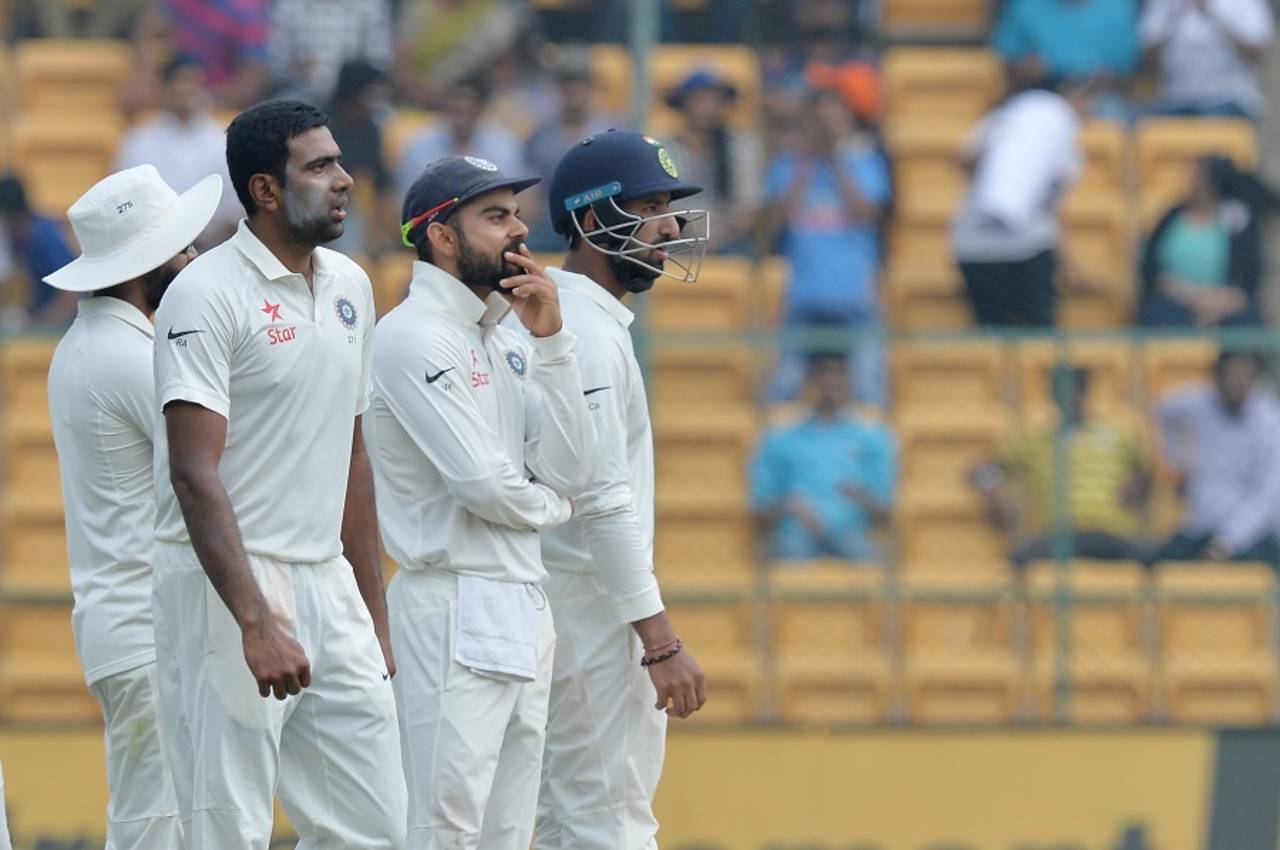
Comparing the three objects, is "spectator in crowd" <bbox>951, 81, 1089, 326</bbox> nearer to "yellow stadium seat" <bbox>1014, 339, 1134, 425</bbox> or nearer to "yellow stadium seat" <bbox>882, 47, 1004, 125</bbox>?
"yellow stadium seat" <bbox>1014, 339, 1134, 425</bbox>

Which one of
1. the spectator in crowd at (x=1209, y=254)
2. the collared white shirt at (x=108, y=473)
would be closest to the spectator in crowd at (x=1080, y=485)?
the spectator in crowd at (x=1209, y=254)

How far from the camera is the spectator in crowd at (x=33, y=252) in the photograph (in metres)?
10.0

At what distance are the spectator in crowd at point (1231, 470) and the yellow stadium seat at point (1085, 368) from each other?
313 mm

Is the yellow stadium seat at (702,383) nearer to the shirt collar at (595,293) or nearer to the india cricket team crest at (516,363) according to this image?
the shirt collar at (595,293)

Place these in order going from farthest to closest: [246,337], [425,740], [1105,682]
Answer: [1105,682] < [425,740] < [246,337]

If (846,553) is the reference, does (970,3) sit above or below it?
above

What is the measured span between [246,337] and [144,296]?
106cm

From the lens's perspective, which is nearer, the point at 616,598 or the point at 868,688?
the point at 616,598

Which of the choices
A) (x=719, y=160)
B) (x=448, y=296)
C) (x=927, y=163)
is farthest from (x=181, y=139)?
(x=448, y=296)

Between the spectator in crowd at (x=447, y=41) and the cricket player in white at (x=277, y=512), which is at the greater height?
the spectator in crowd at (x=447, y=41)

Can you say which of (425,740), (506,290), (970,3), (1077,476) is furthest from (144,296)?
(970,3)

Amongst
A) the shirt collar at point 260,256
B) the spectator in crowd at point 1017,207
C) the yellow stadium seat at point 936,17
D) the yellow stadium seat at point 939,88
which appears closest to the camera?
the shirt collar at point 260,256

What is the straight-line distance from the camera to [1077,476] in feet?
30.5

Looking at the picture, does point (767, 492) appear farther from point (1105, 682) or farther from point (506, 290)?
point (506, 290)
